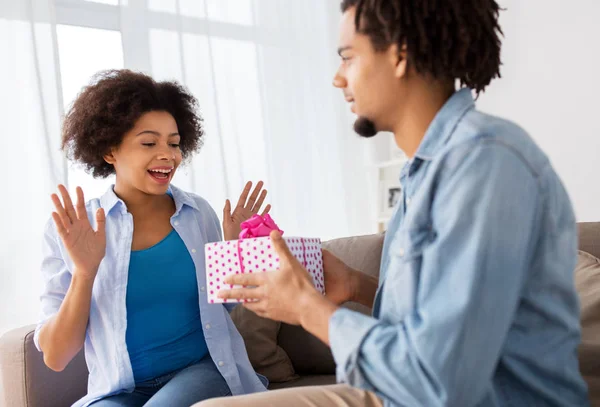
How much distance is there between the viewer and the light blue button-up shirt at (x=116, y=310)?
5.55 feet

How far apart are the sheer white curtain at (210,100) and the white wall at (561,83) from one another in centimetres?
103

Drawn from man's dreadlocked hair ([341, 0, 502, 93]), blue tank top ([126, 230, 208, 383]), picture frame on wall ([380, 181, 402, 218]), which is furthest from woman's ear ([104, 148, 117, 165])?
picture frame on wall ([380, 181, 402, 218])

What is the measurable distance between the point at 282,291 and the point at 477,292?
0.35 m

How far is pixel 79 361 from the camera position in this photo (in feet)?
6.49

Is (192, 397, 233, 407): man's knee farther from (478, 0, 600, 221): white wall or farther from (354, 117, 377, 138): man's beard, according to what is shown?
(478, 0, 600, 221): white wall

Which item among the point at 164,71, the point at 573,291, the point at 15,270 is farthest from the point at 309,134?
the point at 573,291

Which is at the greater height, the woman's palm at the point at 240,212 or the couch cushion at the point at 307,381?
the woman's palm at the point at 240,212

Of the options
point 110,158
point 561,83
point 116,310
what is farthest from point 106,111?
point 561,83

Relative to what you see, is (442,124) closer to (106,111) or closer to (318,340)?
(106,111)

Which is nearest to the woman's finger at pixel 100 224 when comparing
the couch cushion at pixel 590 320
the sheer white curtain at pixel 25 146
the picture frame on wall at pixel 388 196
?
the sheer white curtain at pixel 25 146

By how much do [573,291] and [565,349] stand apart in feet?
0.29

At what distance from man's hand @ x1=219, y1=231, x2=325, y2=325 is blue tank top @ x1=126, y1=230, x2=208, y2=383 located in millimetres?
609

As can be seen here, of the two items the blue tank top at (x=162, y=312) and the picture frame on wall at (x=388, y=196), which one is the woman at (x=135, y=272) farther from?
the picture frame on wall at (x=388, y=196)

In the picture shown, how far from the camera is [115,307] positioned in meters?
1.70
